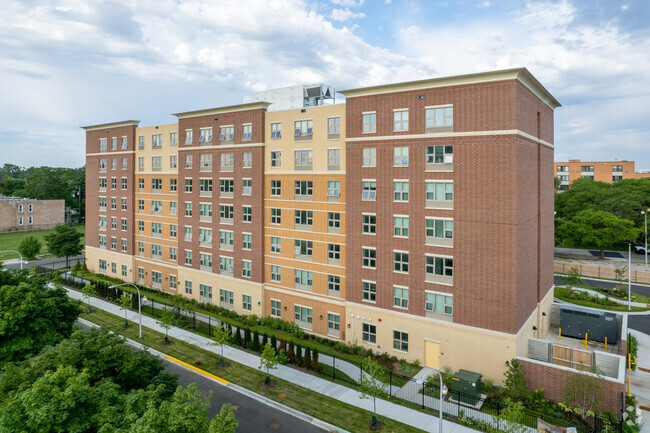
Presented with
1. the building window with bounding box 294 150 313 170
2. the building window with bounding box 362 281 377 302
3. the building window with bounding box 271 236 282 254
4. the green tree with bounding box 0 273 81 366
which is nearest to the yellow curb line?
the green tree with bounding box 0 273 81 366

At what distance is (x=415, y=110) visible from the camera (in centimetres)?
3022

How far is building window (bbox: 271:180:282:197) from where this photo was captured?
38875 mm

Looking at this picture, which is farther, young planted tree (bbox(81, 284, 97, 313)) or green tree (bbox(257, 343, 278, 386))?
young planted tree (bbox(81, 284, 97, 313))

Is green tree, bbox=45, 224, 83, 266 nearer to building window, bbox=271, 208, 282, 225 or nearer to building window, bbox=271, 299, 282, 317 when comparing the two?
building window, bbox=271, 299, 282, 317

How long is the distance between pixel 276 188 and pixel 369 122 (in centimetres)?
1136

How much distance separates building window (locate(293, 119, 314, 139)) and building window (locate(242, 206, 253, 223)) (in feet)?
28.2

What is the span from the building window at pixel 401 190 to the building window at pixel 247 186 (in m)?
15.4

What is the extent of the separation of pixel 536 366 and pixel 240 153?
30.5m

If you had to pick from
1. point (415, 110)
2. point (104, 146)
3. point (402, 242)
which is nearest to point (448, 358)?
point (402, 242)

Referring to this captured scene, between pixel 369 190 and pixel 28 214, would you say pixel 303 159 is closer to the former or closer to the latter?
pixel 369 190

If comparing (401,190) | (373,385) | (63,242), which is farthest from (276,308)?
(63,242)

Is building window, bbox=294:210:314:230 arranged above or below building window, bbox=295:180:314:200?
below

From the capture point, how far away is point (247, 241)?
41000 mm

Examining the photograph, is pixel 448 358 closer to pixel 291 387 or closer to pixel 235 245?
pixel 291 387
